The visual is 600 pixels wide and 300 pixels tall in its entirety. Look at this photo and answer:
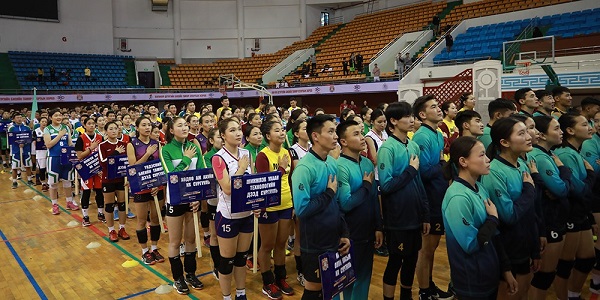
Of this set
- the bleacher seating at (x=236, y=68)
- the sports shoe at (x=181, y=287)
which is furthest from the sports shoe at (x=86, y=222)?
the bleacher seating at (x=236, y=68)

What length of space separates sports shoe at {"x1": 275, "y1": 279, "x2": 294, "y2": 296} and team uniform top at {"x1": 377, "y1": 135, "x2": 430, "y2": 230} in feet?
5.11

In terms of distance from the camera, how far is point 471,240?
8.84ft

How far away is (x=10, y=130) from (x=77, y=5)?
16.9 meters

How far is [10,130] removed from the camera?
474 inches

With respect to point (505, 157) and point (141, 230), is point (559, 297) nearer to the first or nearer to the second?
point (505, 157)

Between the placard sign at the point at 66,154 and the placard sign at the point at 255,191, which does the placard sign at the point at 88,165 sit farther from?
the placard sign at the point at 255,191

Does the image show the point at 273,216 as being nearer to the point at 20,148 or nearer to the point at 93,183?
the point at 93,183

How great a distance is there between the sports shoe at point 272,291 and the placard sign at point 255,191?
1.11 m

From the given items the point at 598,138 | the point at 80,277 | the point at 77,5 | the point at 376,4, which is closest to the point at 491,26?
the point at 376,4

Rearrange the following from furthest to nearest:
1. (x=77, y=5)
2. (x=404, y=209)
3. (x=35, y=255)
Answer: (x=77, y=5) < (x=35, y=255) < (x=404, y=209)

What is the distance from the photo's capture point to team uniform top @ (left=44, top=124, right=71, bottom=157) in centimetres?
833

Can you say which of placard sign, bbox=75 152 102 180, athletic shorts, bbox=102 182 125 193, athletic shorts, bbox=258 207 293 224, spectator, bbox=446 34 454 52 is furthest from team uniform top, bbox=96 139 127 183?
spectator, bbox=446 34 454 52

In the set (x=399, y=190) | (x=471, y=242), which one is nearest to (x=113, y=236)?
(x=399, y=190)

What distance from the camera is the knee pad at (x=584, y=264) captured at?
3.79 m
